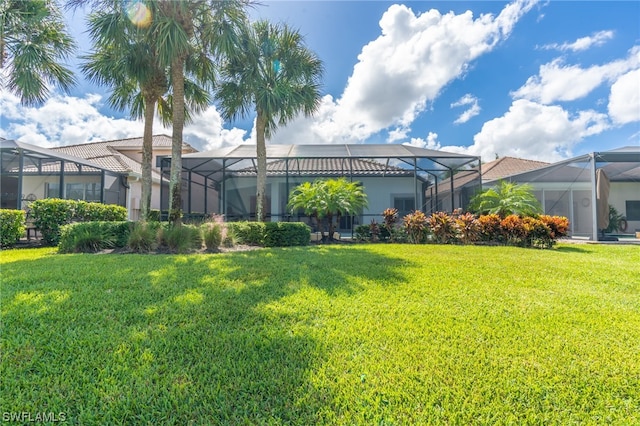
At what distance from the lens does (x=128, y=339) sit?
7.71 feet

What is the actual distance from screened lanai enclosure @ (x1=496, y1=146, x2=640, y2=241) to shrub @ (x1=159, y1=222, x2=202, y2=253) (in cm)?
1490

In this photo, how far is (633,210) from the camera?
16156 millimetres

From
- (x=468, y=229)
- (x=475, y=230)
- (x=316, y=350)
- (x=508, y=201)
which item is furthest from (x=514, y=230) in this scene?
(x=316, y=350)

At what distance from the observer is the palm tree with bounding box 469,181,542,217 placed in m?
10.1

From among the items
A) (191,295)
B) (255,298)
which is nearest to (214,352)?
(255,298)

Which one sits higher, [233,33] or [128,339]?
[233,33]

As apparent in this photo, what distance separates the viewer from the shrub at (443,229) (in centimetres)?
931

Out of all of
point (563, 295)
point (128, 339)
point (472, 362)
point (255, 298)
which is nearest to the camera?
point (472, 362)

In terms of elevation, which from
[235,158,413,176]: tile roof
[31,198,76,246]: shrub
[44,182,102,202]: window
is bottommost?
[31,198,76,246]: shrub

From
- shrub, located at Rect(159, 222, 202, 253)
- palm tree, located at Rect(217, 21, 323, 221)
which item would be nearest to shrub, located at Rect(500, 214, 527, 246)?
palm tree, located at Rect(217, 21, 323, 221)

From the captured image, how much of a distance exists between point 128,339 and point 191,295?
1059mm

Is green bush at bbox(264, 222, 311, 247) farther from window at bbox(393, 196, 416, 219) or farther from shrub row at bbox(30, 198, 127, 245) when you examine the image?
window at bbox(393, 196, 416, 219)

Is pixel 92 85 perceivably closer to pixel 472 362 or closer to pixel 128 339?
pixel 128 339

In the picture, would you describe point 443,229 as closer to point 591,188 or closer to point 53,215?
point 591,188
